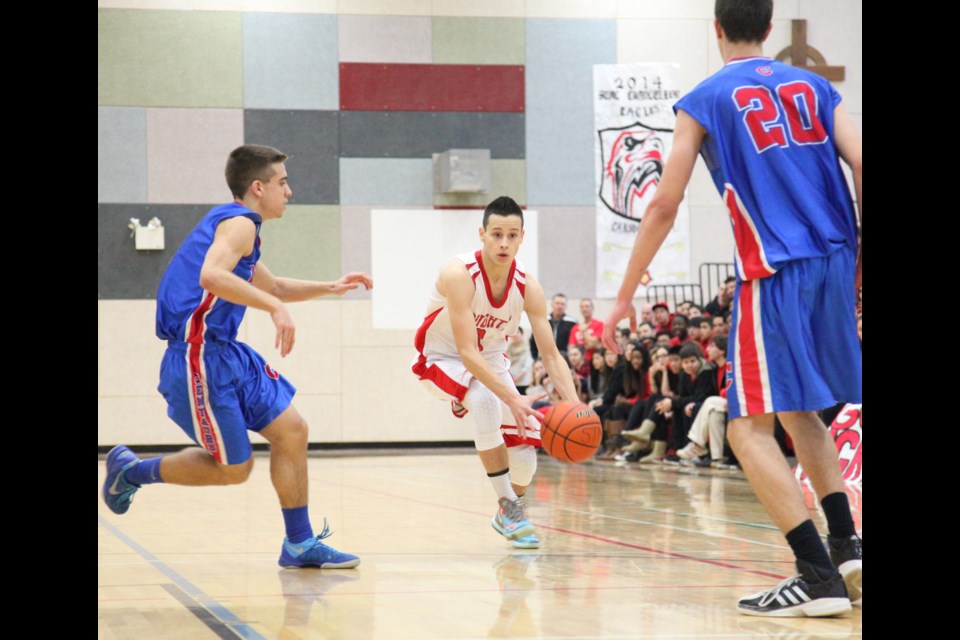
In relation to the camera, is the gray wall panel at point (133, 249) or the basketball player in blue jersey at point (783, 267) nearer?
the basketball player in blue jersey at point (783, 267)

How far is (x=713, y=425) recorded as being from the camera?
410 inches

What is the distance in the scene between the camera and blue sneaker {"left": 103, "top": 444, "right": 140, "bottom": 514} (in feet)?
15.1

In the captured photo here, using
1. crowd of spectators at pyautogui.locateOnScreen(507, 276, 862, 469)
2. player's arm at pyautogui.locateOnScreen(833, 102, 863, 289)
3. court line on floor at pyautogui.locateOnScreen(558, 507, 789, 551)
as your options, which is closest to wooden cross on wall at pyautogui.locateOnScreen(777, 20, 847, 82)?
crowd of spectators at pyautogui.locateOnScreen(507, 276, 862, 469)

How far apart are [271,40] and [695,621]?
12.3 m

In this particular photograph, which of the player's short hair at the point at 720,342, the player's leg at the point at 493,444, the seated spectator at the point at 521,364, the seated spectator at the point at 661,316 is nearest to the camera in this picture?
the player's leg at the point at 493,444

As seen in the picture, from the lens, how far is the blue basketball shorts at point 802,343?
11.2 feet

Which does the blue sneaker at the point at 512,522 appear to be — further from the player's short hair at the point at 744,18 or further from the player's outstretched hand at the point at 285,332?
the player's short hair at the point at 744,18

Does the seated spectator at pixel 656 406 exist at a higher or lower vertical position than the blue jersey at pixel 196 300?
lower

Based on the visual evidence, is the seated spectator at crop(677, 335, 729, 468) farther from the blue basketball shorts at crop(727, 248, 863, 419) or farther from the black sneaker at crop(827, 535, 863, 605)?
the blue basketball shorts at crop(727, 248, 863, 419)

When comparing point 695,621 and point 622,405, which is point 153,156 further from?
point 695,621

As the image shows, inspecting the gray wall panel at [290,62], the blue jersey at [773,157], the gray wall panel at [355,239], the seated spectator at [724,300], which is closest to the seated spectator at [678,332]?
the seated spectator at [724,300]

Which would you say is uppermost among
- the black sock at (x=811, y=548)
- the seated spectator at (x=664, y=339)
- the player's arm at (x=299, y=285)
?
the player's arm at (x=299, y=285)
